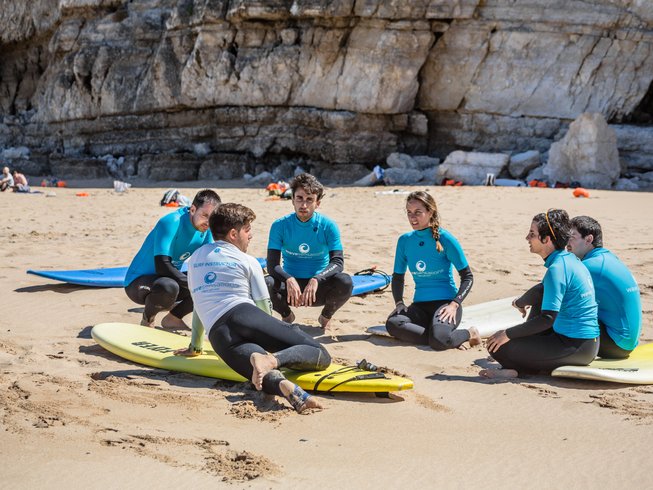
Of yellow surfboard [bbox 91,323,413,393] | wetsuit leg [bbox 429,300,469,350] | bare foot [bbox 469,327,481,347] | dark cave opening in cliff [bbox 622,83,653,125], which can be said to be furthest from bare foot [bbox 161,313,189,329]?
dark cave opening in cliff [bbox 622,83,653,125]

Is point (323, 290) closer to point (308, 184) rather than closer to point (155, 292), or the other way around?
point (308, 184)

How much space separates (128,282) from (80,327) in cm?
46

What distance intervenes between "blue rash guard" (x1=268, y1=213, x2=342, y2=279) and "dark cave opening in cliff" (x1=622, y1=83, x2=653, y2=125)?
48.5 feet

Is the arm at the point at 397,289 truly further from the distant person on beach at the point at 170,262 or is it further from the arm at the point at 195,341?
the arm at the point at 195,341

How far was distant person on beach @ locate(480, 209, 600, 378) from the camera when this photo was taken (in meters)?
4.19

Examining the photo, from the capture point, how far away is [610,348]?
14.8 feet

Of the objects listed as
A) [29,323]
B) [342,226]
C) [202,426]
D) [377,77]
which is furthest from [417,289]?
[377,77]

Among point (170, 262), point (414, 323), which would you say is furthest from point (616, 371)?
point (170, 262)

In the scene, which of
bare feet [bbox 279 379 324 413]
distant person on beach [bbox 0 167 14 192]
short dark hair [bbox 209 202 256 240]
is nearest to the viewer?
bare feet [bbox 279 379 324 413]

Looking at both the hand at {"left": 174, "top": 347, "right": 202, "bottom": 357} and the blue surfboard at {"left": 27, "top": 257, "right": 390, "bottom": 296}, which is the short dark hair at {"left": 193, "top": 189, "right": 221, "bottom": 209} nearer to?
the hand at {"left": 174, "top": 347, "right": 202, "bottom": 357}

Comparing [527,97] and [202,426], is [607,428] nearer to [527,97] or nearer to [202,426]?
[202,426]

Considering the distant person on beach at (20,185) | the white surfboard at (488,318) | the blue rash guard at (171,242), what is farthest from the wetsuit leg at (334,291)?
the distant person on beach at (20,185)

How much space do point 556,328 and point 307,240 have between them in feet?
6.54

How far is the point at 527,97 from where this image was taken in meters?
18.3
